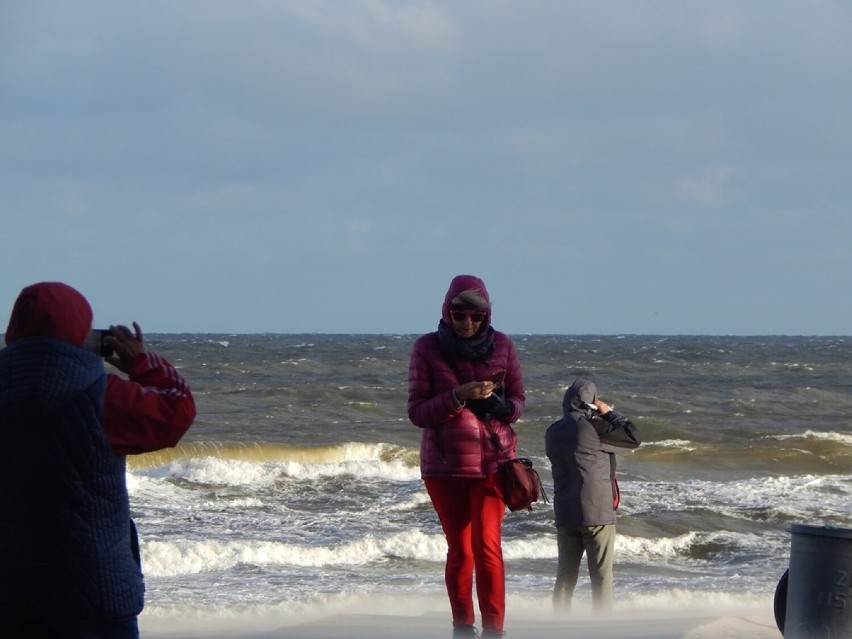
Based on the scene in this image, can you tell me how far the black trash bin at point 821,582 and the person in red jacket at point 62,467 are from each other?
2.78 m

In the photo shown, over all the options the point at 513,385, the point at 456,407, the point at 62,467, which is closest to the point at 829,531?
the point at 513,385

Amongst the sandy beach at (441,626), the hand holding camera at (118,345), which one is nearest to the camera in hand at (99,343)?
the hand holding camera at (118,345)

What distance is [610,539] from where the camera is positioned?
7355 millimetres

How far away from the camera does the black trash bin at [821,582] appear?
4.76 m

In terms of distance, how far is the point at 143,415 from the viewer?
312 centimetres

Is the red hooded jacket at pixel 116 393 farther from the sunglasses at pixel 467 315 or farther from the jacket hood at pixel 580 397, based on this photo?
the jacket hood at pixel 580 397

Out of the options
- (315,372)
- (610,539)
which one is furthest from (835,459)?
(315,372)

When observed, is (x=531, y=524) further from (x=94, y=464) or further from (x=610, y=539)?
(x=94, y=464)

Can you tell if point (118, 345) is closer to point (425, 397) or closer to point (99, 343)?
point (99, 343)

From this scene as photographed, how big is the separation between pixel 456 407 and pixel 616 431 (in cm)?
A: 226

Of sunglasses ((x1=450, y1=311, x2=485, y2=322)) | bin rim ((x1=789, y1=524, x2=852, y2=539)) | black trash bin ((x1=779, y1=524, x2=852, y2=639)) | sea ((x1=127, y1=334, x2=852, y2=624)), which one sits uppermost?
sunglasses ((x1=450, y1=311, x2=485, y2=322))

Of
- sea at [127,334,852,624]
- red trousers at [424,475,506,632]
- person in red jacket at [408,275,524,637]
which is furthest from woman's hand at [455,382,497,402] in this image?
sea at [127,334,852,624]

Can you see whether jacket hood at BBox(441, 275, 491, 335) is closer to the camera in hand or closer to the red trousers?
the red trousers

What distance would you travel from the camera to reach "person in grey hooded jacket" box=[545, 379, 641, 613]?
7215 millimetres
